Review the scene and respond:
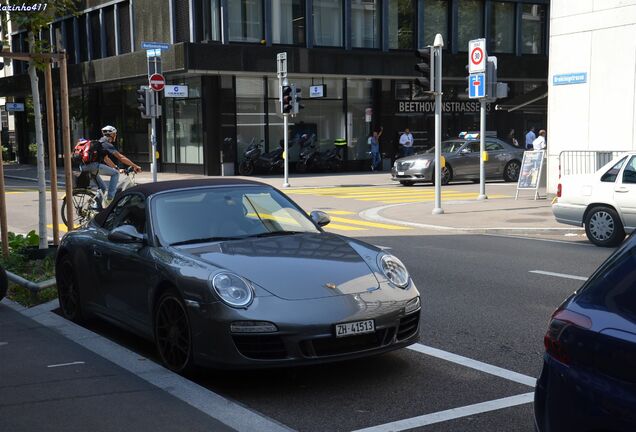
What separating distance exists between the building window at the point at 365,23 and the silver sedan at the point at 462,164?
9908 mm

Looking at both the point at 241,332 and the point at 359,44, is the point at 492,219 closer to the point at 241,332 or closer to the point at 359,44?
the point at 241,332

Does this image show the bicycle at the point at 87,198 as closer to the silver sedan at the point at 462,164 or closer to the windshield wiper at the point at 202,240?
the windshield wiper at the point at 202,240

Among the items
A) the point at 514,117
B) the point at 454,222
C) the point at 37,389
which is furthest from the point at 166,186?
the point at 514,117

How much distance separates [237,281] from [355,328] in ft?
2.82

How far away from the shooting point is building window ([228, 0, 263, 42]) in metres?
32.9

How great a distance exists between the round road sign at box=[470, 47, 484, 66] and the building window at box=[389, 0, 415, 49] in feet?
58.5

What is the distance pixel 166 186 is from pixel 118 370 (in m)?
1.71

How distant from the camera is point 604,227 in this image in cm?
1291

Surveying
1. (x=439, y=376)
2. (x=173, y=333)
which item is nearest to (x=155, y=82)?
(x=173, y=333)

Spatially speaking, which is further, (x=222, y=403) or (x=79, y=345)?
(x=79, y=345)

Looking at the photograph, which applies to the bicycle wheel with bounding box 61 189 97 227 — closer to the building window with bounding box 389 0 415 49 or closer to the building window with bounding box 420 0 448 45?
the building window with bounding box 389 0 415 49

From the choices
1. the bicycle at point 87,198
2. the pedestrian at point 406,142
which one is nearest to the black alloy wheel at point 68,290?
the bicycle at point 87,198

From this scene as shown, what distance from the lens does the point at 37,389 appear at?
5.47m

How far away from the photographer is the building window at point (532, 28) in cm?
4094
